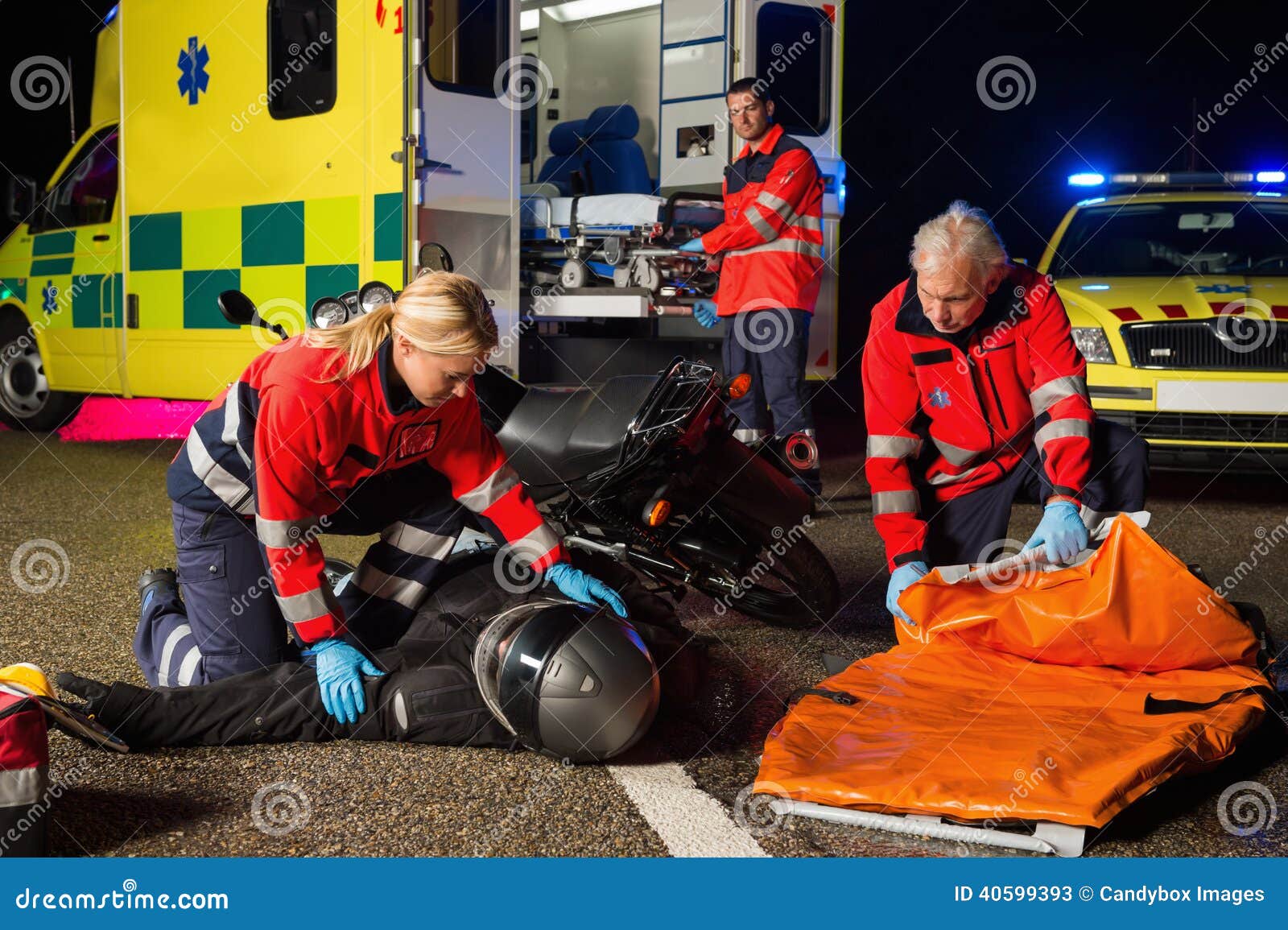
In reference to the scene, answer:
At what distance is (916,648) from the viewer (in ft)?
10.1

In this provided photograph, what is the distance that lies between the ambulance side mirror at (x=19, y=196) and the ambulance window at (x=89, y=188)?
0.83 feet

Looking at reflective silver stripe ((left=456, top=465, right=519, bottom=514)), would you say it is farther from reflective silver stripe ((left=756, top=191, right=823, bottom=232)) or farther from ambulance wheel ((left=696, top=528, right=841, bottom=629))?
reflective silver stripe ((left=756, top=191, right=823, bottom=232))

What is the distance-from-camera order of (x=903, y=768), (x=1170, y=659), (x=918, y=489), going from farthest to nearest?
1. (x=918, y=489)
2. (x=1170, y=659)
3. (x=903, y=768)

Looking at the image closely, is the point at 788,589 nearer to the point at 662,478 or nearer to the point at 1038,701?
the point at 662,478

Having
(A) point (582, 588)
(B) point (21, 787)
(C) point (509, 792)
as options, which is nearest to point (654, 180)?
(A) point (582, 588)

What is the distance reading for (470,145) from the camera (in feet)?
18.9

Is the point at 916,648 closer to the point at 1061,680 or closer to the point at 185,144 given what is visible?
the point at 1061,680

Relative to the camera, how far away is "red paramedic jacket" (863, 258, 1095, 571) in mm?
3271

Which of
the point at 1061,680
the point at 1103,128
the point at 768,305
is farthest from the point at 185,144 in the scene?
the point at 1103,128

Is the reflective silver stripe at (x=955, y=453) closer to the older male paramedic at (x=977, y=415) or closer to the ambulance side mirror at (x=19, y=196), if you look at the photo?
the older male paramedic at (x=977, y=415)

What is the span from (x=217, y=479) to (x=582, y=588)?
0.89 metres

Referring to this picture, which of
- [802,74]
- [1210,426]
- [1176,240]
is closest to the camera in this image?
[1210,426]

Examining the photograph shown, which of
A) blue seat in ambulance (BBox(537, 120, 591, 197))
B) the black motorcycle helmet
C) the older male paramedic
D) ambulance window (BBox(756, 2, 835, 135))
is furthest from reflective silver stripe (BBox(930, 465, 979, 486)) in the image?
blue seat in ambulance (BBox(537, 120, 591, 197))

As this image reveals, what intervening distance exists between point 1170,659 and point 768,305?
11.2 ft
